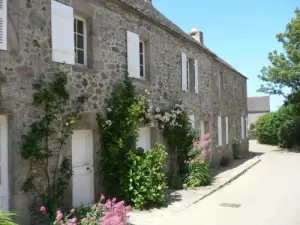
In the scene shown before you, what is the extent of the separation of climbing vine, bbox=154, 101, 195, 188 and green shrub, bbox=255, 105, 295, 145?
18809 mm

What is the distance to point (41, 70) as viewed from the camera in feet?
20.8

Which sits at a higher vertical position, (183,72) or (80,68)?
(183,72)

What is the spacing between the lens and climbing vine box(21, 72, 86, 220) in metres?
5.97

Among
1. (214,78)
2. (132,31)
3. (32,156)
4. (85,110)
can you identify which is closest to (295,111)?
(214,78)

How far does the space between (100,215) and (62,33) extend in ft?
12.1

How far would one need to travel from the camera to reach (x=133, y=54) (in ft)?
30.2

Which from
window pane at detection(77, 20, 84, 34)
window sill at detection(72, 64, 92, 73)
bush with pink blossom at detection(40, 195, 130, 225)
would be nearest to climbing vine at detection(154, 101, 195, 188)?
window sill at detection(72, 64, 92, 73)

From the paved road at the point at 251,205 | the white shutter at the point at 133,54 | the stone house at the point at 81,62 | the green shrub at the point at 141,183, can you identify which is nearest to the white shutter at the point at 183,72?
the stone house at the point at 81,62

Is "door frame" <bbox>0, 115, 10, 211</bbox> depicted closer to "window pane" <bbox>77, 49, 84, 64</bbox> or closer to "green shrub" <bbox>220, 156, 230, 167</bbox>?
"window pane" <bbox>77, 49, 84, 64</bbox>

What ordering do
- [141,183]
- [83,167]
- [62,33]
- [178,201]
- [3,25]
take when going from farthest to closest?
[178,201]
[141,183]
[83,167]
[62,33]
[3,25]

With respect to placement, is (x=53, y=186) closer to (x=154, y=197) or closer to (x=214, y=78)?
(x=154, y=197)

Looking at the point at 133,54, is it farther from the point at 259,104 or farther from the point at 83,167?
the point at 259,104

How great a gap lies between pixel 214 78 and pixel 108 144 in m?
9.92

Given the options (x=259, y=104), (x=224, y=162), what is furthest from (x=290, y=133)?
(x=259, y=104)
